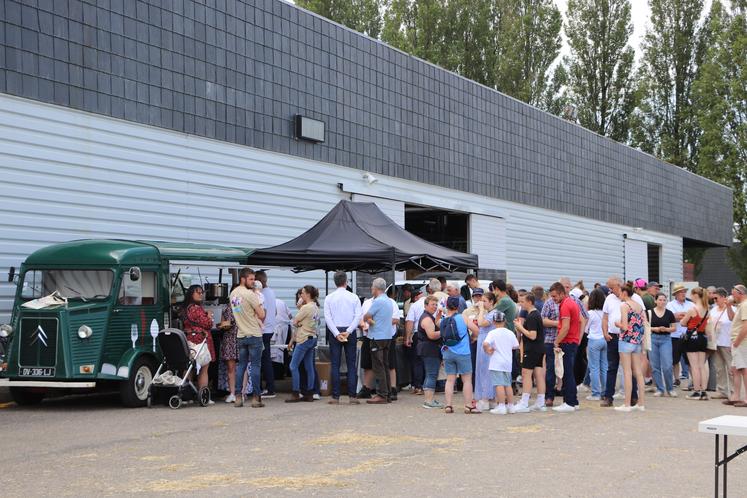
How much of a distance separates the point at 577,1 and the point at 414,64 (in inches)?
1128

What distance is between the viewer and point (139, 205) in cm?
1781

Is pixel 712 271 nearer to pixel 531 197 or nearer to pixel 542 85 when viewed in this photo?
pixel 542 85

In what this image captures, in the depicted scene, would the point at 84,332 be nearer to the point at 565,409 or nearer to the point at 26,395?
the point at 26,395

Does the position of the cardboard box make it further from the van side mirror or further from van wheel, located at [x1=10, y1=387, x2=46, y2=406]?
van wheel, located at [x1=10, y1=387, x2=46, y2=406]

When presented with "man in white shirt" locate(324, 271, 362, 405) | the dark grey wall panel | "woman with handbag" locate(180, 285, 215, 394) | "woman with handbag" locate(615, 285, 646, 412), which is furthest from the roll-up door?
"woman with handbag" locate(180, 285, 215, 394)

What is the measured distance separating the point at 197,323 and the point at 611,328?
19.7 feet

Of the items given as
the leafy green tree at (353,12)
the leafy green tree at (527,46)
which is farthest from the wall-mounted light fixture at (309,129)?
the leafy green tree at (527,46)

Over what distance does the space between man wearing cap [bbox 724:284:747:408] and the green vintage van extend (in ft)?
27.0

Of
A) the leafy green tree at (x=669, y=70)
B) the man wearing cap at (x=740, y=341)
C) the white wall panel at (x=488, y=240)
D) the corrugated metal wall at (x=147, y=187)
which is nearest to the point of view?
the man wearing cap at (x=740, y=341)

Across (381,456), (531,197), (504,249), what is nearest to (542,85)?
(531,197)

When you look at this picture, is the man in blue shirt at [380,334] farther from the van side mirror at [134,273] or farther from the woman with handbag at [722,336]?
the woman with handbag at [722,336]

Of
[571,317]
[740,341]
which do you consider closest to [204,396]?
[571,317]

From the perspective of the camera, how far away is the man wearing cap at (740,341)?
46.2ft

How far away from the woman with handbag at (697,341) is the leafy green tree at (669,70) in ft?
132
